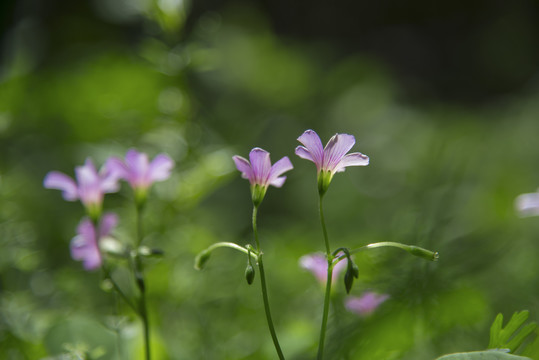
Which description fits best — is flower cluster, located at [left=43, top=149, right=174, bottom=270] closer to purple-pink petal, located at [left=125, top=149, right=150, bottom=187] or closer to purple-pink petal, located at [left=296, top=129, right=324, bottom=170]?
purple-pink petal, located at [left=125, top=149, right=150, bottom=187]

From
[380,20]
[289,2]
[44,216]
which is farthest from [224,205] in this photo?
[380,20]

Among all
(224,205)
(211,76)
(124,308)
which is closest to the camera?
(124,308)

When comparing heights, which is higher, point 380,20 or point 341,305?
point 380,20

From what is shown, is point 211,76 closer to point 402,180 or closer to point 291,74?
point 291,74

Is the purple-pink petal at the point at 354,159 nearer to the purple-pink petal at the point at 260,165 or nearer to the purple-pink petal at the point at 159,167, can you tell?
the purple-pink petal at the point at 260,165

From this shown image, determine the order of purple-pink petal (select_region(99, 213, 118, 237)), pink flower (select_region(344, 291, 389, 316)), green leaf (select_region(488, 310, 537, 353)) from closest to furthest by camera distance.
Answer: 1. green leaf (select_region(488, 310, 537, 353))
2. pink flower (select_region(344, 291, 389, 316))
3. purple-pink petal (select_region(99, 213, 118, 237))

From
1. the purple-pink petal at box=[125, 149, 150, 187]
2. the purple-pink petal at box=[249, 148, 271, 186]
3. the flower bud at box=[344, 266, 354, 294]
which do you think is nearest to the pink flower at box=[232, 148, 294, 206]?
the purple-pink petal at box=[249, 148, 271, 186]

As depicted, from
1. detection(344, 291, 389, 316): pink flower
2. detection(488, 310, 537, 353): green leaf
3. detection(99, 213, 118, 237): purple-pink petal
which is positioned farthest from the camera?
detection(99, 213, 118, 237): purple-pink petal
